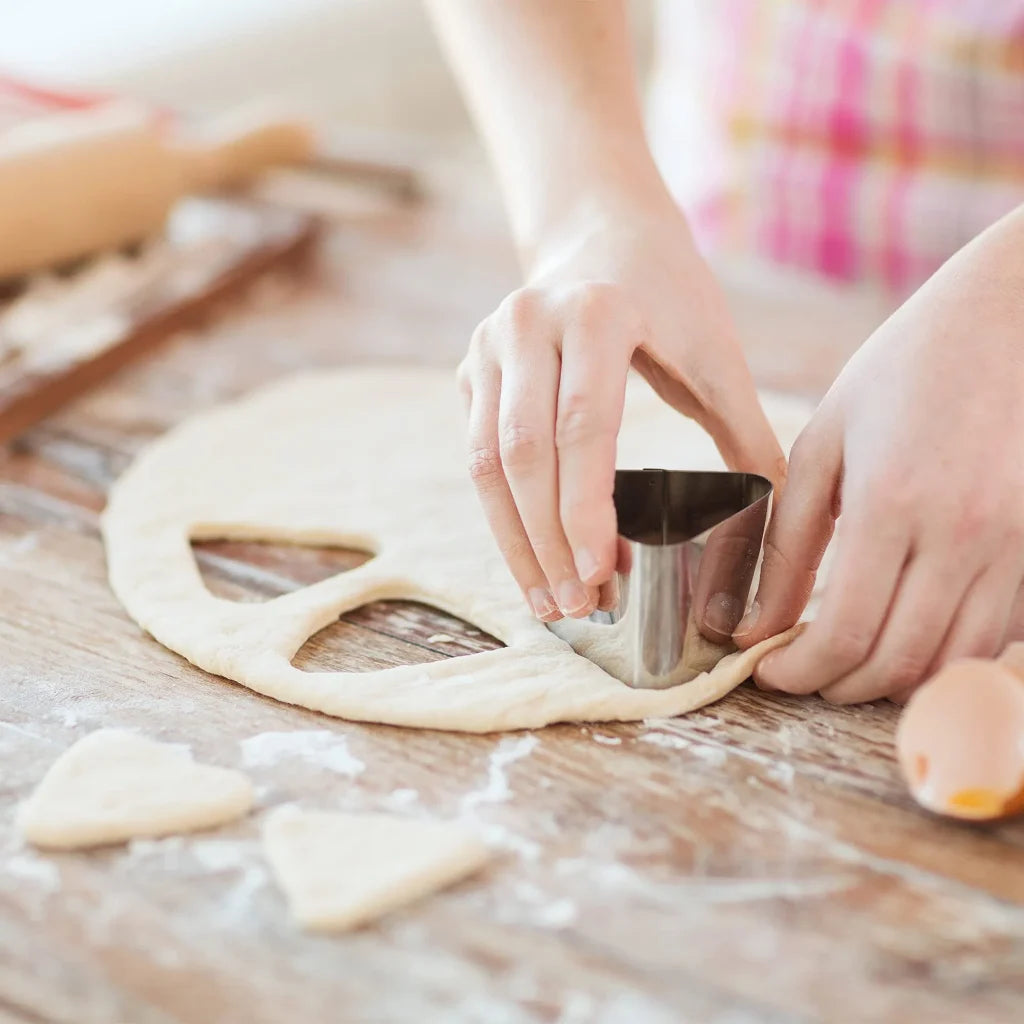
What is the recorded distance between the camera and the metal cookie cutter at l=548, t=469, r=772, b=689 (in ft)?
2.69

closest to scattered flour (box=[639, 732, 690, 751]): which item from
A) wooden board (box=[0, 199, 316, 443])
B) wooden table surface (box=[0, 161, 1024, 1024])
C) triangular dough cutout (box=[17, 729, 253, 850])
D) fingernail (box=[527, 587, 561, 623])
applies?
wooden table surface (box=[0, 161, 1024, 1024])

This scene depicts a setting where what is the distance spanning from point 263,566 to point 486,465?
33 centimetres

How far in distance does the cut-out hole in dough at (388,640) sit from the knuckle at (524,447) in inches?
8.2

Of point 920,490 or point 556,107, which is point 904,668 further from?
point 556,107

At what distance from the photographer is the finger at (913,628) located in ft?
2.56

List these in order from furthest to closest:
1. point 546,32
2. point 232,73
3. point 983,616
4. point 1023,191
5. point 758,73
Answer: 1. point 232,73
2. point 758,73
3. point 1023,191
4. point 546,32
5. point 983,616

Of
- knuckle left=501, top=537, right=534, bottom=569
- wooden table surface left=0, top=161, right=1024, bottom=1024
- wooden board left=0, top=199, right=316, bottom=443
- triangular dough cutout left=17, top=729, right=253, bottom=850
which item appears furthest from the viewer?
wooden board left=0, top=199, right=316, bottom=443

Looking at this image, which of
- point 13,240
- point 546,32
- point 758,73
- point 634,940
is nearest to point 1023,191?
point 758,73

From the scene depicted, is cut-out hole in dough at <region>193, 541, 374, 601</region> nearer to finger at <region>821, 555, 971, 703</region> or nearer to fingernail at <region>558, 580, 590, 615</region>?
fingernail at <region>558, 580, 590, 615</region>

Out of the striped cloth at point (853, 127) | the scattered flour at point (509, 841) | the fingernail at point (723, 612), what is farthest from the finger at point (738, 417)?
the striped cloth at point (853, 127)

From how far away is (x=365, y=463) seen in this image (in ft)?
4.01

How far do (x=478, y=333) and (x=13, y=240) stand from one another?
2.90 ft

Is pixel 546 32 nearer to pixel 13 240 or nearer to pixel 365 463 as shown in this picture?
pixel 365 463

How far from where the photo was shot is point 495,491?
850 millimetres
